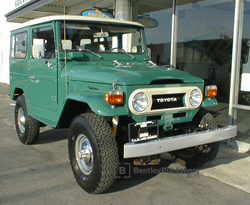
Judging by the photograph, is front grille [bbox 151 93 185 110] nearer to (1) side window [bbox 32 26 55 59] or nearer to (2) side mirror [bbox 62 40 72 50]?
(2) side mirror [bbox 62 40 72 50]

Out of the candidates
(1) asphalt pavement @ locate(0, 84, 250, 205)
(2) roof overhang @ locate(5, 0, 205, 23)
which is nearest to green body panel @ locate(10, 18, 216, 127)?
(1) asphalt pavement @ locate(0, 84, 250, 205)

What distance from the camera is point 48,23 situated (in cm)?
429

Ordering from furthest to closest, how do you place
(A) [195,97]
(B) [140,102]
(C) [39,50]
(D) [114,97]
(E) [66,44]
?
(C) [39,50]
(E) [66,44]
(A) [195,97]
(B) [140,102]
(D) [114,97]

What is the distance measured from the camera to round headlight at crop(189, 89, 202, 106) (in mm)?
3576

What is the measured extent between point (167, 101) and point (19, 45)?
339cm

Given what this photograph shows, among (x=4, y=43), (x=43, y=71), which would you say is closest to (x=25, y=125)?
(x=43, y=71)

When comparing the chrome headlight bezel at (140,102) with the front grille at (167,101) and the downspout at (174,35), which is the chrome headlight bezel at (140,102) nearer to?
the front grille at (167,101)

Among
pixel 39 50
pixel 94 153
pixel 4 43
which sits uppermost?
pixel 4 43

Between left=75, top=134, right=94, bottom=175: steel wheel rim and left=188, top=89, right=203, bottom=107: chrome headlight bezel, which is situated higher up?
left=188, top=89, right=203, bottom=107: chrome headlight bezel

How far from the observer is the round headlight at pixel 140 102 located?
3.14 meters

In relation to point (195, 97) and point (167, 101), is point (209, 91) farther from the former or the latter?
point (167, 101)

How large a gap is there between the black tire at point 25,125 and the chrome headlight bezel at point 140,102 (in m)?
2.59

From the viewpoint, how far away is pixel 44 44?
4508 millimetres

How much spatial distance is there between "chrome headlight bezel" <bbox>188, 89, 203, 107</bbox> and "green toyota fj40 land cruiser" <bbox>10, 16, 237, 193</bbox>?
13 millimetres
